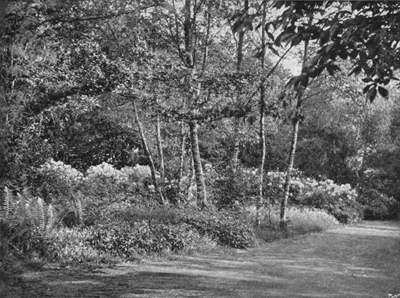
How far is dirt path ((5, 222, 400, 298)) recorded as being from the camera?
644 centimetres

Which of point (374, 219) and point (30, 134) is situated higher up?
point (30, 134)

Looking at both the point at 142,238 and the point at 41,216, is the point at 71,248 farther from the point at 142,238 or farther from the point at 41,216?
the point at 142,238

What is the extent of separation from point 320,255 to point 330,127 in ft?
40.9

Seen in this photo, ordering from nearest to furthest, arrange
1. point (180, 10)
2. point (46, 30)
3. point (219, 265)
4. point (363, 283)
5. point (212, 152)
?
point (46, 30) → point (363, 283) → point (219, 265) → point (180, 10) → point (212, 152)

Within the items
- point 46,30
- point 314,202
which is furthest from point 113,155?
point 46,30

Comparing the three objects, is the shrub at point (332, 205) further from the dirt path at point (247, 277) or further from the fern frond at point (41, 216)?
the fern frond at point (41, 216)

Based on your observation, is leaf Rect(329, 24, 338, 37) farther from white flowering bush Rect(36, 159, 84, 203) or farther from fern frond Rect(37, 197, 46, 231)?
white flowering bush Rect(36, 159, 84, 203)

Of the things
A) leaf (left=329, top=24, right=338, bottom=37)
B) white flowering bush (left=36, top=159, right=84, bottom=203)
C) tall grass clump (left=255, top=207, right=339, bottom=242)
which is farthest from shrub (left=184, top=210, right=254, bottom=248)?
leaf (left=329, top=24, right=338, bottom=37)

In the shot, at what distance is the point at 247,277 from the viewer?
301 inches

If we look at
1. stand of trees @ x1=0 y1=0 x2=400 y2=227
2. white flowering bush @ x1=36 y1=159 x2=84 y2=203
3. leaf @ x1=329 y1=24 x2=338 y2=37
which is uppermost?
stand of trees @ x1=0 y1=0 x2=400 y2=227

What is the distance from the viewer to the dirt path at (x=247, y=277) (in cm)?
644

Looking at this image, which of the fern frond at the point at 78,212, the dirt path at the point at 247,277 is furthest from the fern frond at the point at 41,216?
the fern frond at the point at 78,212

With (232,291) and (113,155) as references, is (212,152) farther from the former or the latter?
(232,291)

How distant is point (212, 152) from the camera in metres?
17.2
